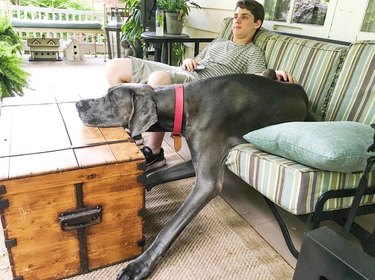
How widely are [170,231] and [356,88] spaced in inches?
43.1

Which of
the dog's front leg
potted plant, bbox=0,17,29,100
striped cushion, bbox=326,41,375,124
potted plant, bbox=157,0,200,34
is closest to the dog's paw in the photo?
the dog's front leg

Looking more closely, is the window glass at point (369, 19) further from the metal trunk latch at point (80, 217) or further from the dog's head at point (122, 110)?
the metal trunk latch at point (80, 217)

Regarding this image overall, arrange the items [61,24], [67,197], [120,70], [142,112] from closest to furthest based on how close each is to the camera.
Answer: [67,197], [142,112], [120,70], [61,24]

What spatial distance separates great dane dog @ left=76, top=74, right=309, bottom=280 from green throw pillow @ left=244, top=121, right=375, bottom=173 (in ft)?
0.86

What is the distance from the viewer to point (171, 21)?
287cm

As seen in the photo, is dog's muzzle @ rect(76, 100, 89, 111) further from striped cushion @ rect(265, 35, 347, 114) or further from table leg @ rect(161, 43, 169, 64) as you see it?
table leg @ rect(161, 43, 169, 64)

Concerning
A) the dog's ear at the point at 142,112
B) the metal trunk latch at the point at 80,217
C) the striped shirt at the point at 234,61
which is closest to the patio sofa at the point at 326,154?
the dog's ear at the point at 142,112

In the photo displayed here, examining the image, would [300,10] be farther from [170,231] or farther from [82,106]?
[170,231]

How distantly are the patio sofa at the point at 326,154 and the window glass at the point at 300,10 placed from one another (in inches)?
21.8

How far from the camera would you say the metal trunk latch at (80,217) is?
1118mm

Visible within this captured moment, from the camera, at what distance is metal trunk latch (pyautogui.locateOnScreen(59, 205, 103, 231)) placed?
112 centimetres

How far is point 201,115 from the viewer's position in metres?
1.41

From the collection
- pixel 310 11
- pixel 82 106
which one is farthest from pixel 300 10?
pixel 82 106

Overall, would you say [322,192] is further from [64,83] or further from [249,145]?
[64,83]
